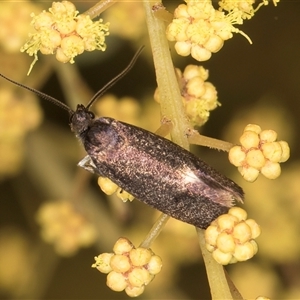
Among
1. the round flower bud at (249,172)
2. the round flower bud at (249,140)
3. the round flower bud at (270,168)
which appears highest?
the round flower bud at (249,140)

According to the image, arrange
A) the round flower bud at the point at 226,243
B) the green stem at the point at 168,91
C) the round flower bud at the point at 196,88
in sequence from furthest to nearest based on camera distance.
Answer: the round flower bud at the point at 196,88
the green stem at the point at 168,91
the round flower bud at the point at 226,243

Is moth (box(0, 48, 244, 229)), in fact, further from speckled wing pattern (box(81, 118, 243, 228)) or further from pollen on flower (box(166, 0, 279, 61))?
pollen on flower (box(166, 0, 279, 61))

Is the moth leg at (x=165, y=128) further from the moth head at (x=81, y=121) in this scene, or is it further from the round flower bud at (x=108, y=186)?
the moth head at (x=81, y=121)

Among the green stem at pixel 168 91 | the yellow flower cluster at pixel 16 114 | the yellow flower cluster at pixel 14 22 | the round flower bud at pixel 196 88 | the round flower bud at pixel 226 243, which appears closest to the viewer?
the round flower bud at pixel 226 243

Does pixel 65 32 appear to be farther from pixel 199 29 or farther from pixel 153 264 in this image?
pixel 153 264

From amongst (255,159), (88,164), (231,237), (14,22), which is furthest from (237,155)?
(14,22)

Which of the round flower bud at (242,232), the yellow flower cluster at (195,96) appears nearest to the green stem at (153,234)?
the round flower bud at (242,232)

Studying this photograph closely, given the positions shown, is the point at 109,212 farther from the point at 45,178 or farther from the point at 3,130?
the point at 3,130

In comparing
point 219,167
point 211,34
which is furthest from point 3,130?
point 211,34
